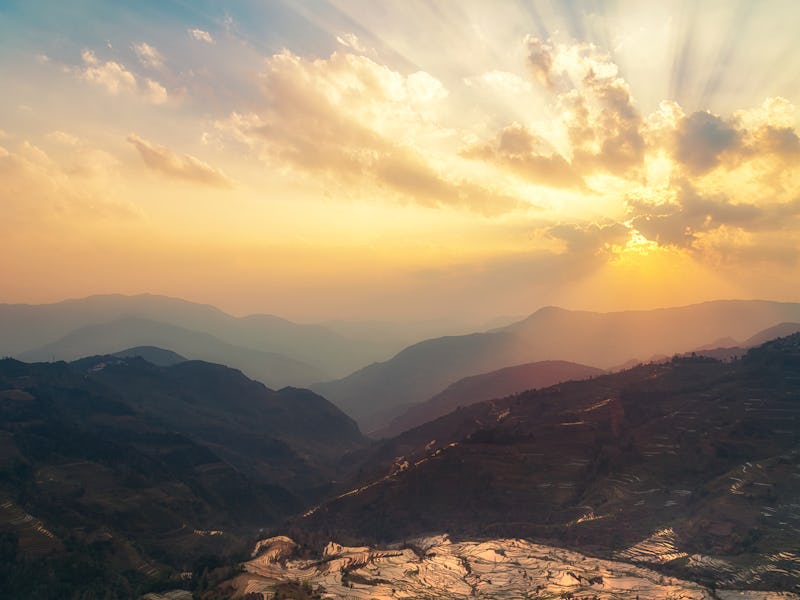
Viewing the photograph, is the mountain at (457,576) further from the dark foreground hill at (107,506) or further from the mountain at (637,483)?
the dark foreground hill at (107,506)

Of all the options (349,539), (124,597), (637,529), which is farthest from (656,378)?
(124,597)

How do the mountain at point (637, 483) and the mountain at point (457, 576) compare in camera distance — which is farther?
the mountain at point (637, 483)

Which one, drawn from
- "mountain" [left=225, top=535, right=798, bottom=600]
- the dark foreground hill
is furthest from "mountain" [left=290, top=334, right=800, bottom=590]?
the dark foreground hill

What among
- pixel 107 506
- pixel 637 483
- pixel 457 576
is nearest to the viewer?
pixel 457 576

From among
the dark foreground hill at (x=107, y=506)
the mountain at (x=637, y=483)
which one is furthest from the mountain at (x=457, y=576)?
the dark foreground hill at (x=107, y=506)

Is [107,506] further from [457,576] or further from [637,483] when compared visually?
[637,483]

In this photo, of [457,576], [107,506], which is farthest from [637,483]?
[107,506]

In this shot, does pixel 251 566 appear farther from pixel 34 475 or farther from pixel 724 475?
pixel 724 475

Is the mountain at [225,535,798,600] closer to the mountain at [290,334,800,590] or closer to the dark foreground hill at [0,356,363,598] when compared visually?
the mountain at [290,334,800,590]
